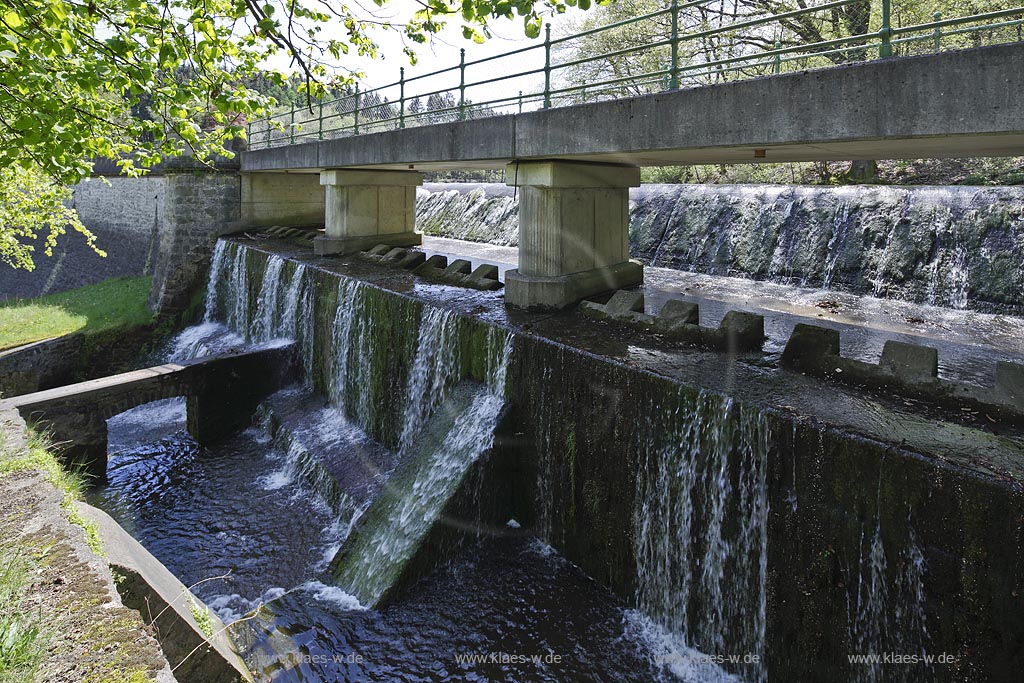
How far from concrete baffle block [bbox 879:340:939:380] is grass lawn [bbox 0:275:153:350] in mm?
17276

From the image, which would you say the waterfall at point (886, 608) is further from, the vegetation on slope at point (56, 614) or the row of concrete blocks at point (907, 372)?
the vegetation on slope at point (56, 614)

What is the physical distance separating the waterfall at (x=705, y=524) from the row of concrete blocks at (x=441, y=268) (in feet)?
17.7

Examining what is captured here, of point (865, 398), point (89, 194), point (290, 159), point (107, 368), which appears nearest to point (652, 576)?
point (865, 398)

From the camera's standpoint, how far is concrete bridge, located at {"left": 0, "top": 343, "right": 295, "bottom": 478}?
10.2 meters

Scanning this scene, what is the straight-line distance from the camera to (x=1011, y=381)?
204 inches

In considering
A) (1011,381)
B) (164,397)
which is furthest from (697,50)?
(164,397)

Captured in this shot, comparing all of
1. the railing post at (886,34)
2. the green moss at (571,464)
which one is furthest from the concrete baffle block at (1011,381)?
the green moss at (571,464)

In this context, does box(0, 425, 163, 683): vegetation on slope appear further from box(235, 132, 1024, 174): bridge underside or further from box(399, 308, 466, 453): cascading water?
box(235, 132, 1024, 174): bridge underside

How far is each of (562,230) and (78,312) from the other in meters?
15.6

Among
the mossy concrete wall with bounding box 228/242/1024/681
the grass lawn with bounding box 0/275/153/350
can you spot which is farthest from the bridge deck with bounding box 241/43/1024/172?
the grass lawn with bounding box 0/275/153/350

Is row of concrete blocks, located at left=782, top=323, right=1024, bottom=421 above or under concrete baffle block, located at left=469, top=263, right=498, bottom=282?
under

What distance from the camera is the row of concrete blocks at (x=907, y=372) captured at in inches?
204

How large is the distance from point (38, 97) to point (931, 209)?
1172 cm

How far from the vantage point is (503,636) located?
6016mm
